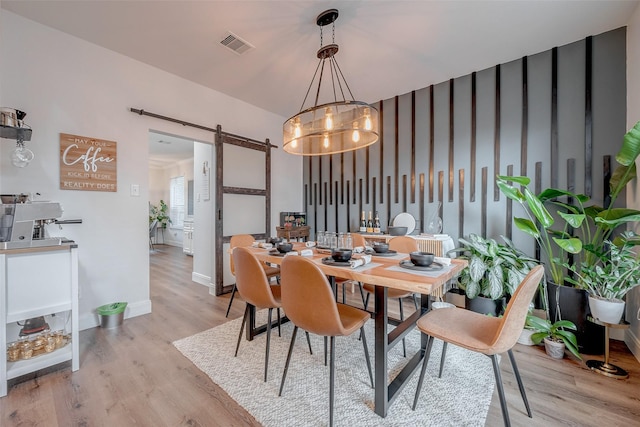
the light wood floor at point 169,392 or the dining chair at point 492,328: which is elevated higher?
the dining chair at point 492,328

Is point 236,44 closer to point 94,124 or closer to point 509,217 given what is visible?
point 94,124

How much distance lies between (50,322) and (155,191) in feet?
24.0

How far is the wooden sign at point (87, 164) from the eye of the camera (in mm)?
2457

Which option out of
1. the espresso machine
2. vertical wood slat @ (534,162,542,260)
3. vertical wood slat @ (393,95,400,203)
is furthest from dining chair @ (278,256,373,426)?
vertical wood slat @ (393,95,400,203)

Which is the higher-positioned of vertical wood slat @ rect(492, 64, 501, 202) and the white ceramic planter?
vertical wood slat @ rect(492, 64, 501, 202)

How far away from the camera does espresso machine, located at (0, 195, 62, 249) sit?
1723mm

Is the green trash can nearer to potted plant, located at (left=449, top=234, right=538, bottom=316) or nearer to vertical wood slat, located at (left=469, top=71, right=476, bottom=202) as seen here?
potted plant, located at (left=449, top=234, right=538, bottom=316)

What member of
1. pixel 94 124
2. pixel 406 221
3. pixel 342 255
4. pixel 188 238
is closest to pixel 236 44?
pixel 94 124

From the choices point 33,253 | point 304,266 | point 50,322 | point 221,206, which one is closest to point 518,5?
point 304,266

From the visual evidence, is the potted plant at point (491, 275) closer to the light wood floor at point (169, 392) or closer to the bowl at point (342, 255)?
the light wood floor at point (169, 392)

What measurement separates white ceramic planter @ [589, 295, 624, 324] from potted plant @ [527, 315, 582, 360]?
0.19 metres

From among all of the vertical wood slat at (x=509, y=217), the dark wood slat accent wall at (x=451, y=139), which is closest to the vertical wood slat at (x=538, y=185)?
the vertical wood slat at (x=509, y=217)

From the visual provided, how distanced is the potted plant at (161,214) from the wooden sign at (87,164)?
606cm

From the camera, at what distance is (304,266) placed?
137 cm
